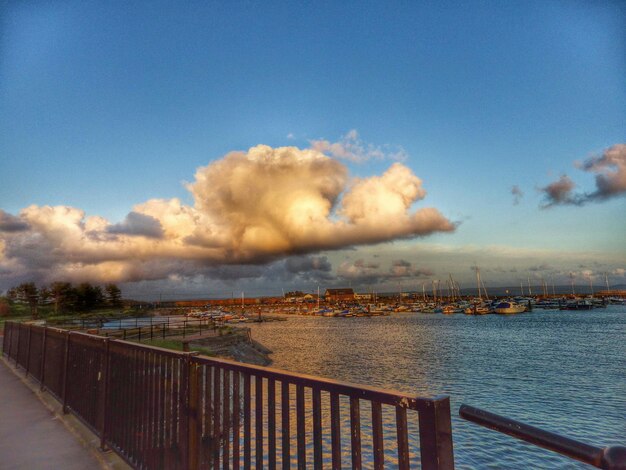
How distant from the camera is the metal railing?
2.22m

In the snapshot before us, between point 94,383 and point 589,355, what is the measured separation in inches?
1859

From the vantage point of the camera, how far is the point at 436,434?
2.04 m

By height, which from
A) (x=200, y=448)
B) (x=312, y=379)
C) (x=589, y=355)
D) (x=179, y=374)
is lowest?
(x=589, y=355)

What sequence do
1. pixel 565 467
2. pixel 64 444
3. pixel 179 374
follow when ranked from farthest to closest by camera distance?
pixel 565 467 → pixel 64 444 → pixel 179 374

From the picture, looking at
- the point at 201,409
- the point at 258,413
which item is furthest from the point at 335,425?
the point at 201,409

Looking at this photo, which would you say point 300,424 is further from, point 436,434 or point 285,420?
point 436,434

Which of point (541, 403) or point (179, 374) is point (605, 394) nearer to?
point (541, 403)

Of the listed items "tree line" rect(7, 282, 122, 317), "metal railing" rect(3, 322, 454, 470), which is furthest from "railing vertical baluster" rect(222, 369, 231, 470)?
"tree line" rect(7, 282, 122, 317)

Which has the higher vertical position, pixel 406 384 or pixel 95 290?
pixel 95 290

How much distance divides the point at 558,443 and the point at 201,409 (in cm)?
321

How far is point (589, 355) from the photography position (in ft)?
132

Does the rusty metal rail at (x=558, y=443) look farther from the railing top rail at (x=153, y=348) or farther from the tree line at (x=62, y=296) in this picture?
the tree line at (x=62, y=296)

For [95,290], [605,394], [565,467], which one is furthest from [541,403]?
[95,290]

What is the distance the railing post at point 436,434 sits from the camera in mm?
2043
